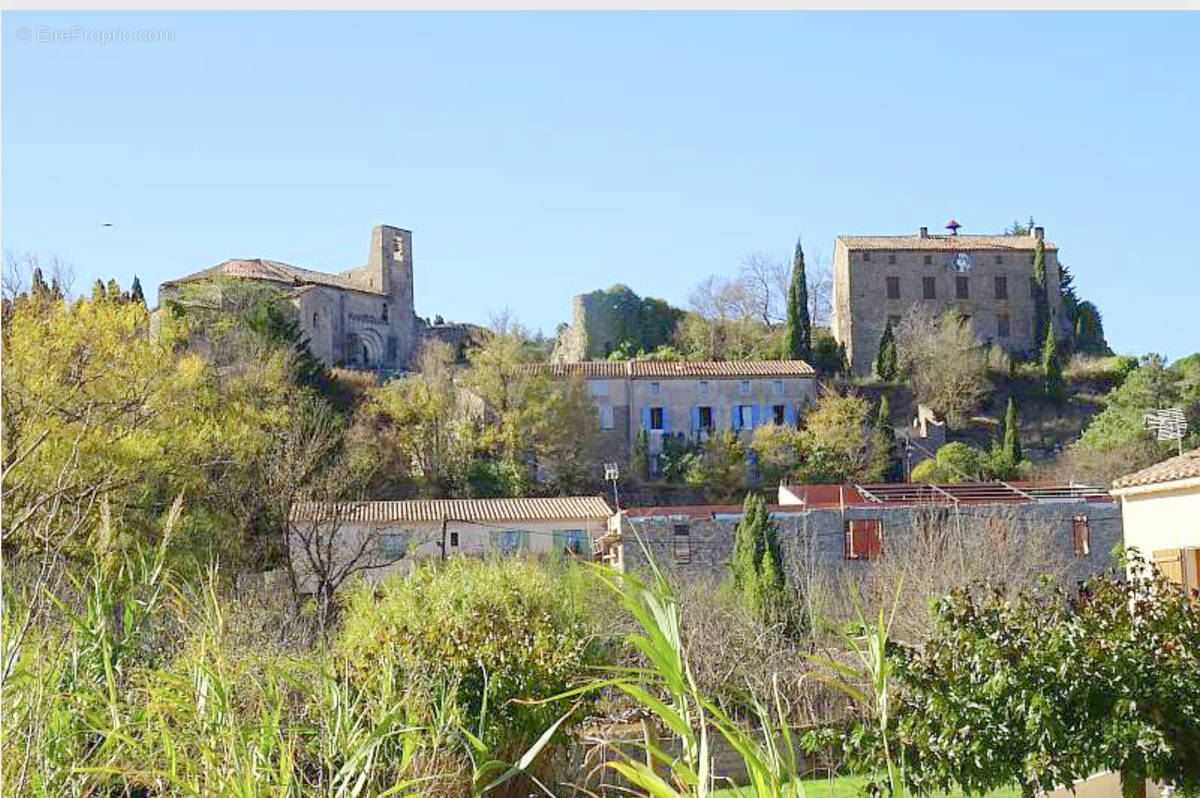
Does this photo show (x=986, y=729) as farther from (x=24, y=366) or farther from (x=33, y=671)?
(x=24, y=366)

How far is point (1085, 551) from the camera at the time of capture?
94.0 feet

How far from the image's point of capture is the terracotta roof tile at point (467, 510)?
30.2 metres

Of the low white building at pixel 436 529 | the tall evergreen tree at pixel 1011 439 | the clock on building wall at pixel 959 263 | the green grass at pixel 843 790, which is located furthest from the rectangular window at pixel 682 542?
the clock on building wall at pixel 959 263

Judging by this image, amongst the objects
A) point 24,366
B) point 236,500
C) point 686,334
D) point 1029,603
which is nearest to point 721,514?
point 236,500

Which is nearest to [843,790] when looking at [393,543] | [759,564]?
[759,564]

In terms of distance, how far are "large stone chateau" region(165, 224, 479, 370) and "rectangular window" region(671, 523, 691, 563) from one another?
2268 cm

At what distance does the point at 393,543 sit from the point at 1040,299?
111ft

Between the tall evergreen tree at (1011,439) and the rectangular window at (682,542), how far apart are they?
16940 millimetres

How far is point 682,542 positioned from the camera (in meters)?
28.9

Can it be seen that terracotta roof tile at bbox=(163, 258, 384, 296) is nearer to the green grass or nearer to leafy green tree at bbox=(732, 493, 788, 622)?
leafy green tree at bbox=(732, 493, 788, 622)

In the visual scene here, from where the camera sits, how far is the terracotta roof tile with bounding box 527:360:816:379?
45.2 metres

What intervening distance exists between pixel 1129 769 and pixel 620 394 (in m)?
36.6

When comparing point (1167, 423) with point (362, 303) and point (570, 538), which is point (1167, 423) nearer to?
point (570, 538)

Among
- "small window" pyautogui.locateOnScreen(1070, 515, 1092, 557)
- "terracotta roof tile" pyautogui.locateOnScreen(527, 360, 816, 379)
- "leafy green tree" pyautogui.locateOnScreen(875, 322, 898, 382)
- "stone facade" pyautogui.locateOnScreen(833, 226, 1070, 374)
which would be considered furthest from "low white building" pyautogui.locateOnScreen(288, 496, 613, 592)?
"stone facade" pyautogui.locateOnScreen(833, 226, 1070, 374)
